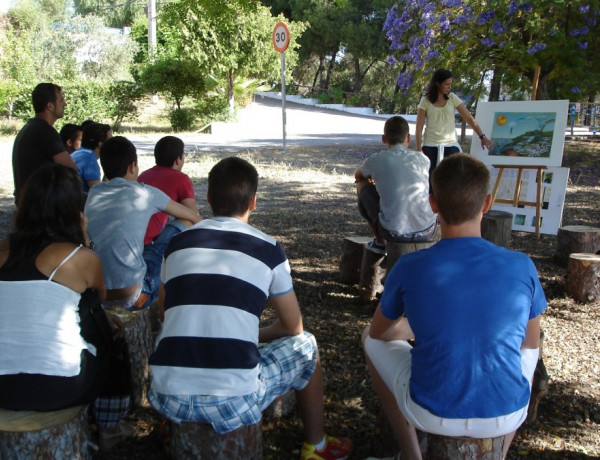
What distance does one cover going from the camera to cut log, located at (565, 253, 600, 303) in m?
4.54

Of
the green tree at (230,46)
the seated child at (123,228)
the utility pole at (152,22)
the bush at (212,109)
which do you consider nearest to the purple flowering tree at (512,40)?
the seated child at (123,228)

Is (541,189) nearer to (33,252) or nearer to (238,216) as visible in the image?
(238,216)

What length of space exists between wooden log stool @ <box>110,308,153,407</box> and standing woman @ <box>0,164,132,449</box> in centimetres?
44

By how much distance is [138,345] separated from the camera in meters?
2.88

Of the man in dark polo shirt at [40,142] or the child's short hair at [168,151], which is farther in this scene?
the man in dark polo shirt at [40,142]

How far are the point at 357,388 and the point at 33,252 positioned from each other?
74.1 inches

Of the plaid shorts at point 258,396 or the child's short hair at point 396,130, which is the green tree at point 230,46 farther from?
the plaid shorts at point 258,396

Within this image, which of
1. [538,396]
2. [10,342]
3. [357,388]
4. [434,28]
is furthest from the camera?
[434,28]

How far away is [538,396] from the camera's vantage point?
9.17ft

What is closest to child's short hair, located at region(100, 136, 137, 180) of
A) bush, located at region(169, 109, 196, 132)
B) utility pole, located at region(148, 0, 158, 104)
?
bush, located at region(169, 109, 196, 132)

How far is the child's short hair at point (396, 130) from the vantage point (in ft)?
13.8

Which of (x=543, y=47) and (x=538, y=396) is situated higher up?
(x=543, y=47)

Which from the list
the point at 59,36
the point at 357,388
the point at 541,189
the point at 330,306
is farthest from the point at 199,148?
the point at 59,36

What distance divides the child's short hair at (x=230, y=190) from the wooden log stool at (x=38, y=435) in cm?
96
